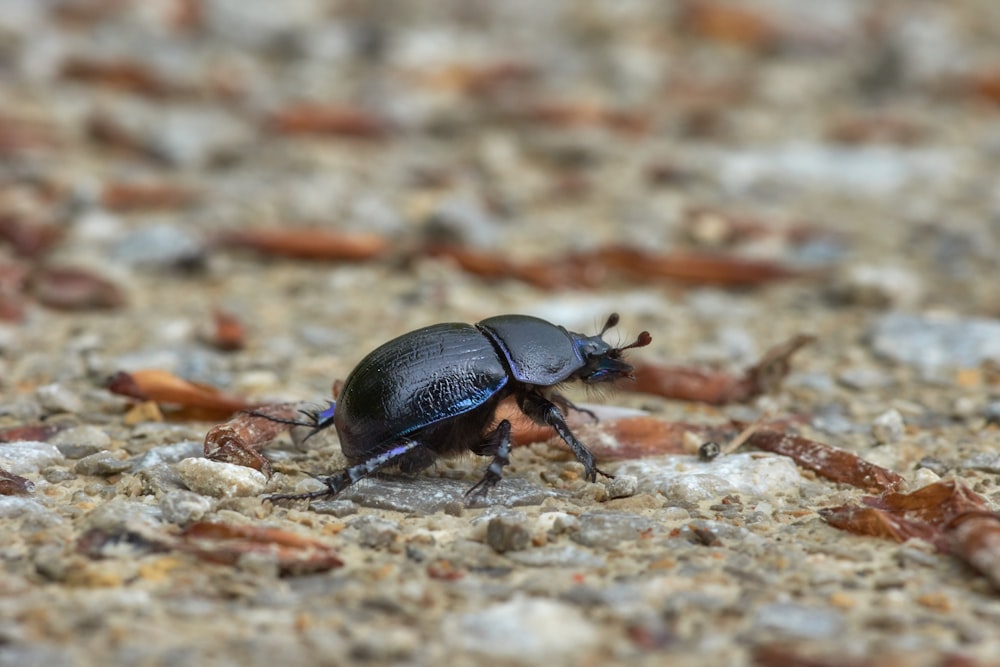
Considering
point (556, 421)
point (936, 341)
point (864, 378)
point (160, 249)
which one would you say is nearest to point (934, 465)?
point (864, 378)

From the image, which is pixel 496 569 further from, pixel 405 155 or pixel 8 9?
pixel 8 9

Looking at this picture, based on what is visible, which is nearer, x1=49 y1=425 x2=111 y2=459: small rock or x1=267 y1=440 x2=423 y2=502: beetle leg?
x1=267 y1=440 x2=423 y2=502: beetle leg

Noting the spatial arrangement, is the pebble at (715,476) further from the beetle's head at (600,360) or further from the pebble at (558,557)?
the pebble at (558,557)

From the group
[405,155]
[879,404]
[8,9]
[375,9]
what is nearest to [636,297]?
[879,404]

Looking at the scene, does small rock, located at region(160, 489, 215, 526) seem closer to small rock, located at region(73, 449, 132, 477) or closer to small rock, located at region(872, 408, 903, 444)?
small rock, located at region(73, 449, 132, 477)

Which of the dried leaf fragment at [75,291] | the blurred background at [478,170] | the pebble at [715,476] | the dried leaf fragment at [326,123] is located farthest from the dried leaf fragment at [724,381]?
the dried leaf fragment at [326,123]

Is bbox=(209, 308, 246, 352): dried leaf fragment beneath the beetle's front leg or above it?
above

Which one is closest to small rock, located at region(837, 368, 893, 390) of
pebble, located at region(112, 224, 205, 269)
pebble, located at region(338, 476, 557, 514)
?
pebble, located at region(338, 476, 557, 514)
